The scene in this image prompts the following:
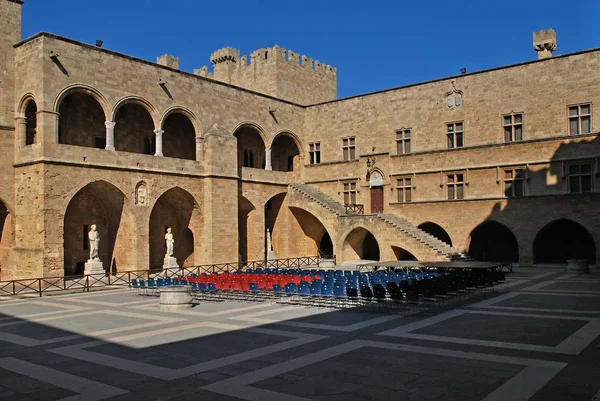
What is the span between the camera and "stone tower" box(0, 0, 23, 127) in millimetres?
22906

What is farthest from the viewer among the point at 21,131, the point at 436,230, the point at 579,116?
the point at 436,230

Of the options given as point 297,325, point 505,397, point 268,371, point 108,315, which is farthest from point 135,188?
point 505,397

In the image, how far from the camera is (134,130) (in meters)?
27.9

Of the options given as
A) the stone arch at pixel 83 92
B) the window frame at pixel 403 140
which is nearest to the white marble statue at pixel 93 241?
the stone arch at pixel 83 92

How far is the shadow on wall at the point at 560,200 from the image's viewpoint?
2492cm

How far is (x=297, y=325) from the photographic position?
40.0 ft

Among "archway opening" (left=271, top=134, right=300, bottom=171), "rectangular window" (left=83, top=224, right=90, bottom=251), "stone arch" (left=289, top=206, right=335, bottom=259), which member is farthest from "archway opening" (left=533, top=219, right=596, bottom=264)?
"rectangular window" (left=83, top=224, right=90, bottom=251)

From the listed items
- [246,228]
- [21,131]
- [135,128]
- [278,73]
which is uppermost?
[278,73]

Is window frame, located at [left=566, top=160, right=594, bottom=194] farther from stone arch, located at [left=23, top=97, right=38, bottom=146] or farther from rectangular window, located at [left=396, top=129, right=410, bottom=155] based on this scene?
stone arch, located at [left=23, top=97, right=38, bottom=146]

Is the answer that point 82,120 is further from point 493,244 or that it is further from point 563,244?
point 563,244

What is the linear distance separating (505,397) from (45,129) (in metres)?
20.0

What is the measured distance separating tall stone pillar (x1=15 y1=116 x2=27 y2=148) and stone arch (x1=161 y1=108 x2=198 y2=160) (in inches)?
297

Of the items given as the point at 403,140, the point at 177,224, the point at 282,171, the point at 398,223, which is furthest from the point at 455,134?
the point at 177,224

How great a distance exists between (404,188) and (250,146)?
10011 millimetres
